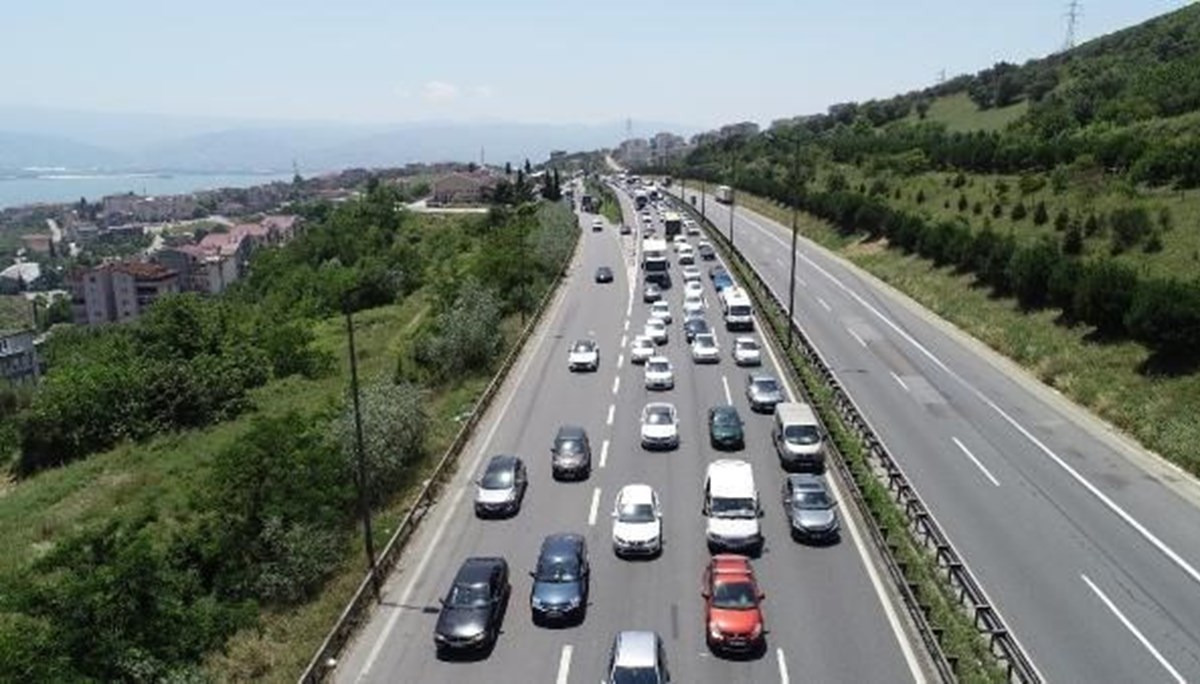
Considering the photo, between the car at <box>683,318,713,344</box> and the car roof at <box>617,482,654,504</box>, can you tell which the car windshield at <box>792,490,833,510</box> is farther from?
the car at <box>683,318,713,344</box>

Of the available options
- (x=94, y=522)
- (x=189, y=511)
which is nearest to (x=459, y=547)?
(x=189, y=511)

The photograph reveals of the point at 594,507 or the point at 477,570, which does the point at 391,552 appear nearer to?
the point at 477,570

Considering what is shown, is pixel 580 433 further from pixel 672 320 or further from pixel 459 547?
pixel 672 320

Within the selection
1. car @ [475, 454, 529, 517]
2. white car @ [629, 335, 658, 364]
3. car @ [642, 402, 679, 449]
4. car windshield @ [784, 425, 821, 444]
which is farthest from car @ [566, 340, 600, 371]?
car windshield @ [784, 425, 821, 444]

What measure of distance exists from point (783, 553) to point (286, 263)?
428 ft

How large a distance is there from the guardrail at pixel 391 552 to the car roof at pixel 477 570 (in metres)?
2.83

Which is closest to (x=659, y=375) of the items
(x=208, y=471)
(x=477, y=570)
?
(x=208, y=471)

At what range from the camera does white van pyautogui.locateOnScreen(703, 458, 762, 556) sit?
30.3m

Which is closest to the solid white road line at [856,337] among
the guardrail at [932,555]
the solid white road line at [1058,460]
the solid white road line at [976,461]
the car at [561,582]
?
the solid white road line at [1058,460]

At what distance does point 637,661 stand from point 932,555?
11.7 metres

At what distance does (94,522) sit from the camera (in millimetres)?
41312

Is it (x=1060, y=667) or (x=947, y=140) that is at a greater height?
(x=947, y=140)

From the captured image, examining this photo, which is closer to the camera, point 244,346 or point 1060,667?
point 1060,667

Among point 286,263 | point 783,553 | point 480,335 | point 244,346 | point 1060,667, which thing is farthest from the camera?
point 286,263
